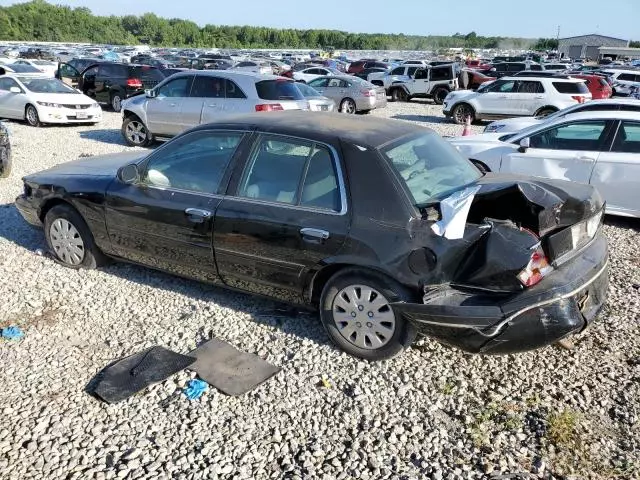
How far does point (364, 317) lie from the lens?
3.87 m

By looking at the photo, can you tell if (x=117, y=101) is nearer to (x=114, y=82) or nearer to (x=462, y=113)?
(x=114, y=82)

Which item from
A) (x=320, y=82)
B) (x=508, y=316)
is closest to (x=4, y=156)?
(x=508, y=316)

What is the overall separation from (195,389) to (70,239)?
103 inches

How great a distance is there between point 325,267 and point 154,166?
189 centimetres

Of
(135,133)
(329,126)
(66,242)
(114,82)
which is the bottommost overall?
(66,242)

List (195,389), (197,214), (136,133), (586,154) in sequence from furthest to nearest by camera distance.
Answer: (136,133) → (586,154) → (197,214) → (195,389)

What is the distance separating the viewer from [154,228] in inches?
184

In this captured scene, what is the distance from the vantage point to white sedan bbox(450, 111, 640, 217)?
695 cm

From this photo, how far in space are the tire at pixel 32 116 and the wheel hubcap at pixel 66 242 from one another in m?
10.1

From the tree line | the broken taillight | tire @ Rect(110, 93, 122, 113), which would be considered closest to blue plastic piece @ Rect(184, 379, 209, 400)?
the broken taillight

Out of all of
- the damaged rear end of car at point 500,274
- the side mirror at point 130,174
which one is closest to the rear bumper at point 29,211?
the side mirror at point 130,174

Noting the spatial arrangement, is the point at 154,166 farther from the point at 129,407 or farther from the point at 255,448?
the point at 255,448

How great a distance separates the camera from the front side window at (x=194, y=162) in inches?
173

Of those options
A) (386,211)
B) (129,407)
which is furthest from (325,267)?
(129,407)
